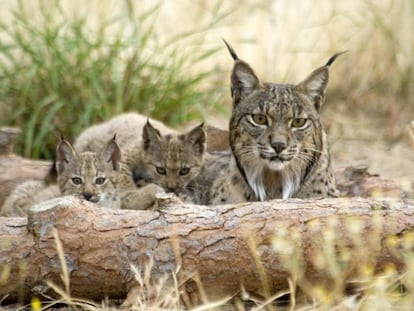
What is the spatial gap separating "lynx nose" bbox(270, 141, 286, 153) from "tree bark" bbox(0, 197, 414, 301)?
3.52 ft

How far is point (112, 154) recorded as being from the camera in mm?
6703

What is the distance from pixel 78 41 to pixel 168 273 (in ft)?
12.7

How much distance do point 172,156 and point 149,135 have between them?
21 centimetres

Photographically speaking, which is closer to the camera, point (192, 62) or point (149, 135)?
point (149, 135)

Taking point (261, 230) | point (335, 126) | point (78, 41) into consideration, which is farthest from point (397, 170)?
point (261, 230)

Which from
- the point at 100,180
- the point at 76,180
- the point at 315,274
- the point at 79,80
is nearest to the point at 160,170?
the point at 100,180

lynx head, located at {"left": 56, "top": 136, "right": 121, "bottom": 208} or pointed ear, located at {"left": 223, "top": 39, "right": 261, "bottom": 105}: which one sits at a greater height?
pointed ear, located at {"left": 223, "top": 39, "right": 261, "bottom": 105}

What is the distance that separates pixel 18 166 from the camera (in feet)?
24.2

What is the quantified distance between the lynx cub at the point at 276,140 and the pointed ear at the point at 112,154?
0.72 m

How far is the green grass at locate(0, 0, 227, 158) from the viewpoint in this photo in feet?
27.3

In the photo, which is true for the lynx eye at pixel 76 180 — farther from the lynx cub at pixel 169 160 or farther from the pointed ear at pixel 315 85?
the pointed ear at pixel 315 85

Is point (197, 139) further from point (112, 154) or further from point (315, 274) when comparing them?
point (315, 274)

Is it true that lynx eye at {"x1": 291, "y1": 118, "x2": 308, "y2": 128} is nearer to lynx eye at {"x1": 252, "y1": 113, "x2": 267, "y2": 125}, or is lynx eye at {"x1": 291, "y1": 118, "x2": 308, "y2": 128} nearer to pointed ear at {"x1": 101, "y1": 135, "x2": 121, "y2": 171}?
lynx eye at {"x1": 252, "y1": 113, "x2": 267, "y2": 125}

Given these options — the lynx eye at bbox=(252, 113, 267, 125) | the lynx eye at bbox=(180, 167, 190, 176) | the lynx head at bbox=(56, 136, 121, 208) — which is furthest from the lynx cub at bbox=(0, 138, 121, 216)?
the lynx eye at bbox=(252, 113, 267, 125)
